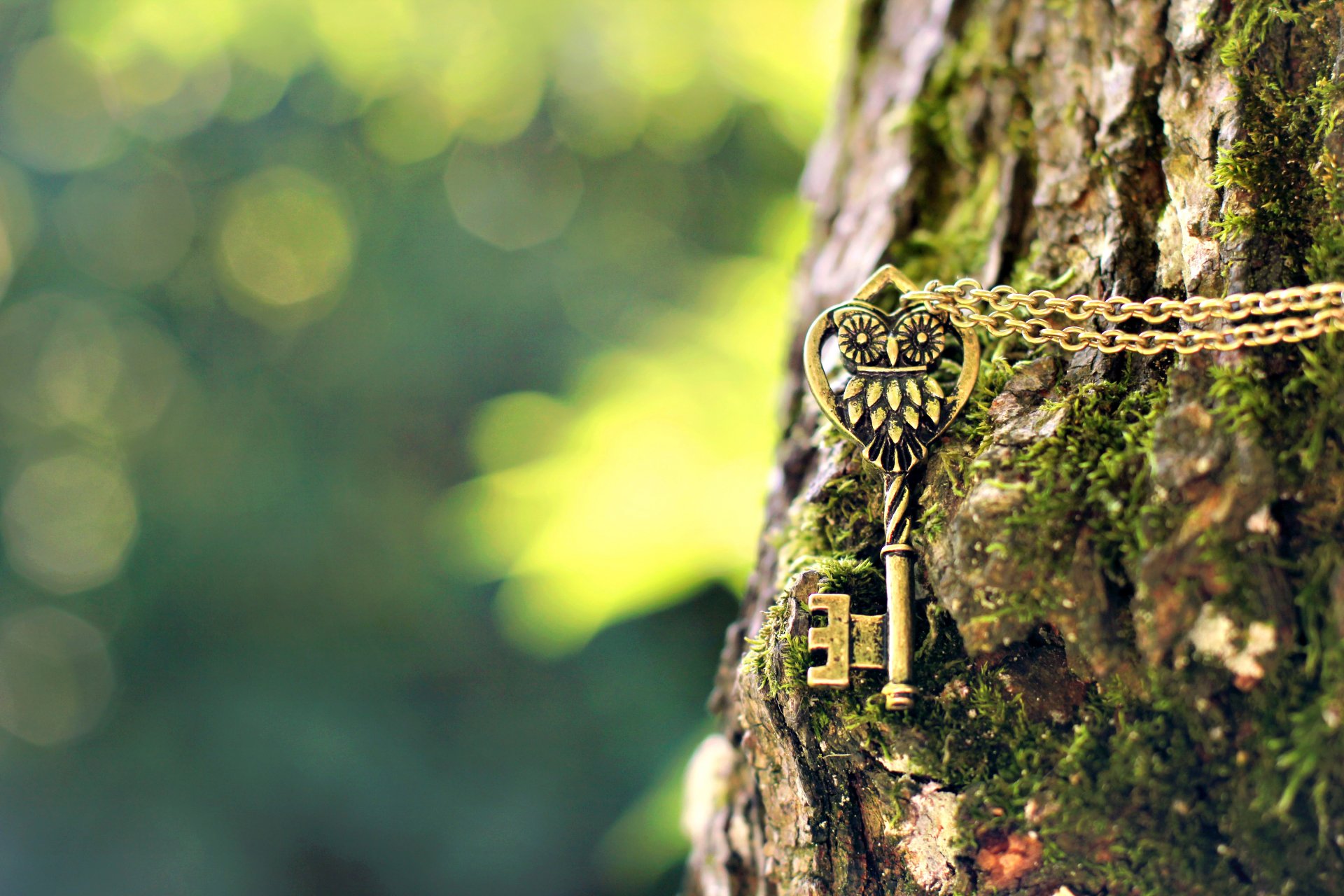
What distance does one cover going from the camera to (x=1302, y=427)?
0.55m

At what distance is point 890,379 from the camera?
0.68 m

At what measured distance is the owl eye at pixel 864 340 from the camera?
0.69 m

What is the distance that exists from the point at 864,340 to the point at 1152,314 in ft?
0.63

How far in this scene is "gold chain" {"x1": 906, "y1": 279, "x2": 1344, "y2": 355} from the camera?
0.57 m

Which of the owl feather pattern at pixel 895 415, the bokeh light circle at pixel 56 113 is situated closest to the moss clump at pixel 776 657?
the owl feather pattern at pixel 895 415

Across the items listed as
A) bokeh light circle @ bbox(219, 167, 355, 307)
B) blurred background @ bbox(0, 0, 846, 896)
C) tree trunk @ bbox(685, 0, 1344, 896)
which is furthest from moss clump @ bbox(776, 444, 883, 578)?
bokeh light circle @ bbox(219, 167, 355, 307)

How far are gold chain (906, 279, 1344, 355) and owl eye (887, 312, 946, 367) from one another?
13 mm

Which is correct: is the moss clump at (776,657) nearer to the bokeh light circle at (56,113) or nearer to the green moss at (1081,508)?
the green moss at (1081,508)

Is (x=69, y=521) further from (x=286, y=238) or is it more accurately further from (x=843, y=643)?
(x=843, y=643)

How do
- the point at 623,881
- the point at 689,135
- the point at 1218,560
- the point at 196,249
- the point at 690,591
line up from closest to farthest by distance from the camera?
the point at 1218,560, the point at 690,591, the point at 623,881, the point at 689,135, the point at 196,249

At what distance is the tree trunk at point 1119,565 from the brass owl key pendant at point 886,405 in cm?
2

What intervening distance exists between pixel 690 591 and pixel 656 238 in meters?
1.38

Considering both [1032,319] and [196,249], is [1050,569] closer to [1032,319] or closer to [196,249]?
[1032,319]

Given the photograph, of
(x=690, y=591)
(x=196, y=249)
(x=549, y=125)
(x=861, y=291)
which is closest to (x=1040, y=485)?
(x=861, y=291)
